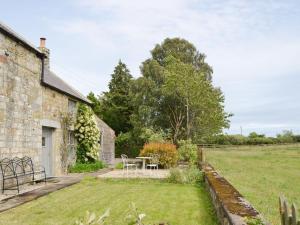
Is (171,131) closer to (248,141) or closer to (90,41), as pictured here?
(248,141)

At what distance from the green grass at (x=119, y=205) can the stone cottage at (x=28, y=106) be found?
2.22 metres

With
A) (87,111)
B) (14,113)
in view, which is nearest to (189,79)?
(87,111)

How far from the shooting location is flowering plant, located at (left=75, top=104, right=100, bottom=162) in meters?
18.2

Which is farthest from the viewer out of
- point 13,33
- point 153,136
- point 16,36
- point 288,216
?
point 153,136

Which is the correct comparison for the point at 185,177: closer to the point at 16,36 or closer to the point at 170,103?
the point at 16,36

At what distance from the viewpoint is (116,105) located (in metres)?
44.1

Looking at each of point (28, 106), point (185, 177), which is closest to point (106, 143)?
point (185, 177)

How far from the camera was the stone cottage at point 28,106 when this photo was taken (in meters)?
10.7

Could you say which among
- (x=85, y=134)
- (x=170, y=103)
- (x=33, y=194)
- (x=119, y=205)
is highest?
(x=170, y=103)

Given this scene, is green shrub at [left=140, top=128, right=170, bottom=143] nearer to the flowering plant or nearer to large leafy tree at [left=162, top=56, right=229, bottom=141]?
large leafy tree at [left=162, top=56, right=229, bottom=141]

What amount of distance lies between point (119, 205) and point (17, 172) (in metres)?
4.29

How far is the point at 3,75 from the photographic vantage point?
10.6 m

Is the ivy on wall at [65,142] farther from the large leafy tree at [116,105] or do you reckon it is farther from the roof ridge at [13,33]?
the large leafy tree at [116,105]

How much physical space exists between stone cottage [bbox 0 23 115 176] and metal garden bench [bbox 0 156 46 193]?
0.23 metres
